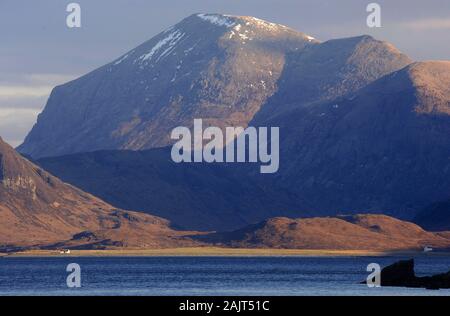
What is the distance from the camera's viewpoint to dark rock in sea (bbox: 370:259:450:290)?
16500cm

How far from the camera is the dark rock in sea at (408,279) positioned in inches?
6496

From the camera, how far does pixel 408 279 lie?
174 m
